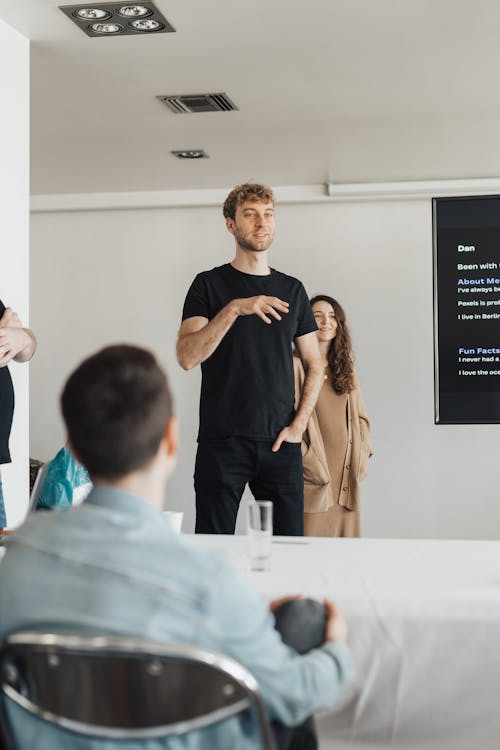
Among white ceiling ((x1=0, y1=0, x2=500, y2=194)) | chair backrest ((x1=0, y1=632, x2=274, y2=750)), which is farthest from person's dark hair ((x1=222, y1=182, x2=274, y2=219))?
chair backrest ((x1=0, y1=632, x2=274, y2=750))

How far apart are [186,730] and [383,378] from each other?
18.5 ft

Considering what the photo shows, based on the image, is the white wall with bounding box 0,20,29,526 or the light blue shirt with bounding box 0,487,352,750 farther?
the white wall with bounding box 0,20,29,526

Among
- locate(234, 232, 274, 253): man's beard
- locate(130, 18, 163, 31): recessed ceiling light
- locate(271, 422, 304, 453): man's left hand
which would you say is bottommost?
locate(271, 422, 304, 453): man's left hand

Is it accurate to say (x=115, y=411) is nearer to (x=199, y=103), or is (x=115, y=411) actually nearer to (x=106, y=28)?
(x=106, y=28)

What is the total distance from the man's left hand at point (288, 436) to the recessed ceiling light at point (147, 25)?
63.8 inches

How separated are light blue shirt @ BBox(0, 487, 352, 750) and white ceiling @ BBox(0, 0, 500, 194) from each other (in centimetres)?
262

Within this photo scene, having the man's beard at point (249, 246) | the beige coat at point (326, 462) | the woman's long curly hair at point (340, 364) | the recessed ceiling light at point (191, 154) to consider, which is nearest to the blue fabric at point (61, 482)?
the man's beard at point (249, 246)

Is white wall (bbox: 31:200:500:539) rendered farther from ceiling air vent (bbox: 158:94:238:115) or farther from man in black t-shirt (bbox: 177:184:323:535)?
man in black t-shirt (bbox: 177:184:323:535)

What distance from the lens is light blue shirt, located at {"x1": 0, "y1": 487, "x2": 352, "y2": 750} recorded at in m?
1.07

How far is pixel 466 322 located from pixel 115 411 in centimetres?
425

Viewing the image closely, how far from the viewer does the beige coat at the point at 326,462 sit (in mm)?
4656

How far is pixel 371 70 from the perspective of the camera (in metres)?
4.08

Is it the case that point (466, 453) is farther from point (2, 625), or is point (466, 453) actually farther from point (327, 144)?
point (2, 625)

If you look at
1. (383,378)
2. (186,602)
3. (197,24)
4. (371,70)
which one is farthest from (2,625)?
(383,378)
